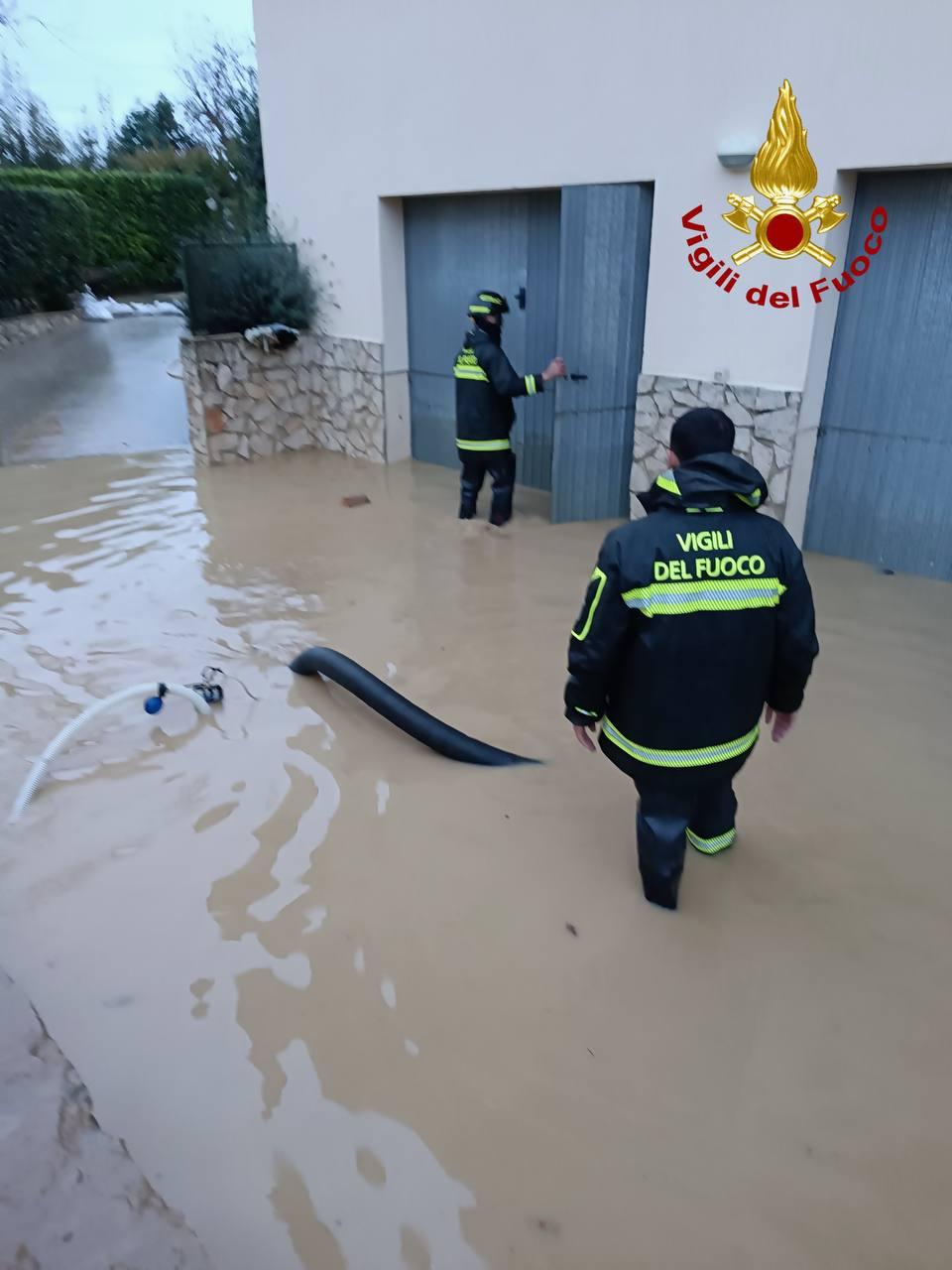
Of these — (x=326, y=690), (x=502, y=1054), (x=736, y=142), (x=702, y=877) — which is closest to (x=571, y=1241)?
(x=502, y=1054)

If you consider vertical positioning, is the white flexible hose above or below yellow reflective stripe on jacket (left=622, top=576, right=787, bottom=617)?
below

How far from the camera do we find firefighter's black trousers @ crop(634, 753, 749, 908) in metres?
3.01

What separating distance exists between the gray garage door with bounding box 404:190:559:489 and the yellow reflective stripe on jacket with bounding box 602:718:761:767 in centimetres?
602

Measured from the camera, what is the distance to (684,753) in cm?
296

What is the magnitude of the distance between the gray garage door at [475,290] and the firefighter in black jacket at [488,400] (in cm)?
109

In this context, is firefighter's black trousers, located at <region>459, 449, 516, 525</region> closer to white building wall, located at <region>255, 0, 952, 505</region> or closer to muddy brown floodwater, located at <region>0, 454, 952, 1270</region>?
white building wall, located at <region>255, 0, 952, 505</region>

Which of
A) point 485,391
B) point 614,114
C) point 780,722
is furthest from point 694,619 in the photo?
point 614,114

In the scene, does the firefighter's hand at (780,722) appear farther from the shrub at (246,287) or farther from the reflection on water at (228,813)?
the shrub at (246,287)

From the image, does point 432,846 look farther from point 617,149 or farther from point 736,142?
point 617,149

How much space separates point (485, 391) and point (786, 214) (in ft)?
8.09

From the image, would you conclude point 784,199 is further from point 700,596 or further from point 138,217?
point 138,217

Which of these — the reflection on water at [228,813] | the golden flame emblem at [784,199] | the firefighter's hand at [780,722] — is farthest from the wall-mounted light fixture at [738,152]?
the firefighter's hand at [780,722]

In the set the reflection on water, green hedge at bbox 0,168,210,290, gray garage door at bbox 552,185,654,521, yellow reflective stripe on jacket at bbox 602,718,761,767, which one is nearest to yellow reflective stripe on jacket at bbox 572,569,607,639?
yellow reflective stripe on jacket at bbox 602,718,761,767

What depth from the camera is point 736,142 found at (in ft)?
19.9
